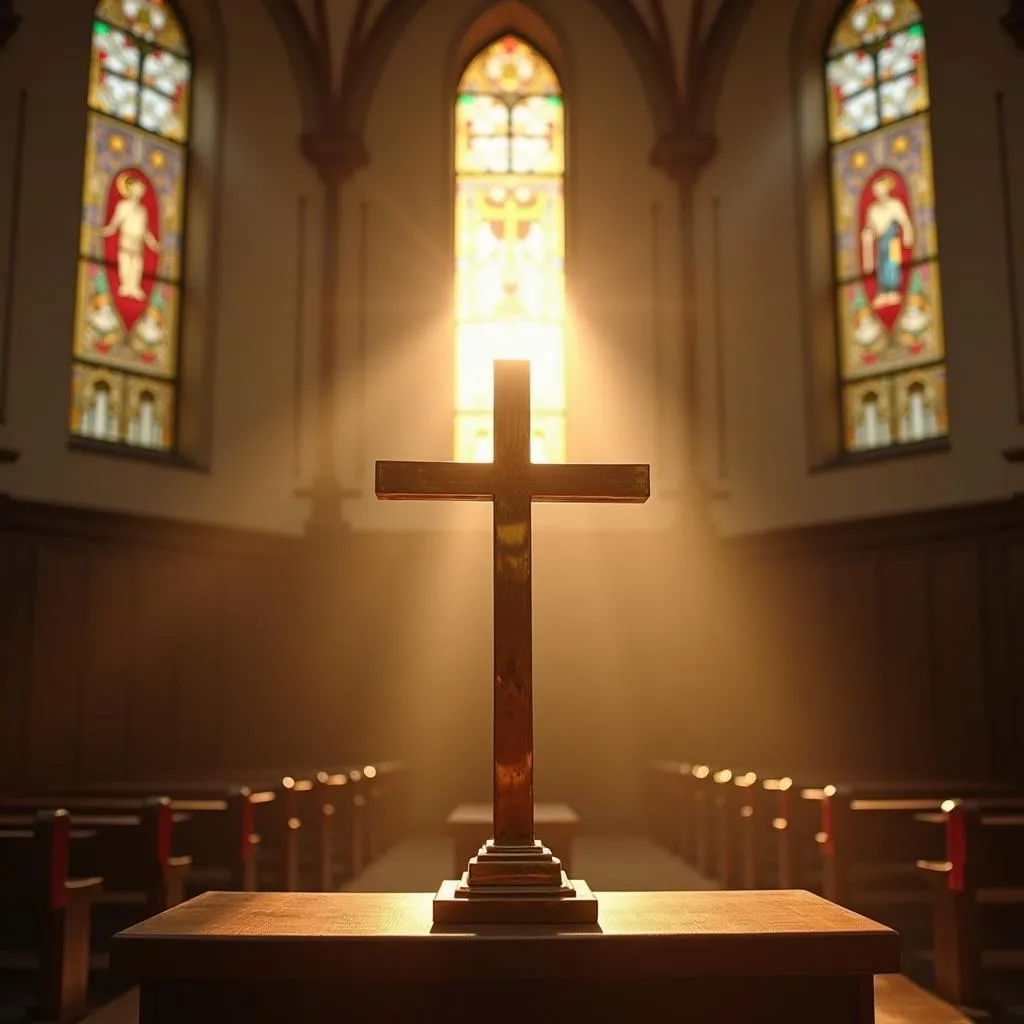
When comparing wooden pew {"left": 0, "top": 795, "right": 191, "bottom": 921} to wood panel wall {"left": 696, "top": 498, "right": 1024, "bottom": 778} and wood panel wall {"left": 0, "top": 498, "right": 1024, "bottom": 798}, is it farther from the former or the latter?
wood panel wall {"left": 696, "top": 498, "right": 1024, "bottom": 778}

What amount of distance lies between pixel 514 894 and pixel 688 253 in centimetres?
1009

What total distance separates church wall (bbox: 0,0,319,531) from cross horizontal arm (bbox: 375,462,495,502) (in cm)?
716

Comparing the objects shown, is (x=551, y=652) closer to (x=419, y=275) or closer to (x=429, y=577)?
(x=429, y=577)

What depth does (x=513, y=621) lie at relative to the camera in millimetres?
3297

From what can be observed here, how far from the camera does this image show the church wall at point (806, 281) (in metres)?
10.2

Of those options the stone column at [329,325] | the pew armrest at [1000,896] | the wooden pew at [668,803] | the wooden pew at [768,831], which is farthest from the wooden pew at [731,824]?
the stone column at [329,325]

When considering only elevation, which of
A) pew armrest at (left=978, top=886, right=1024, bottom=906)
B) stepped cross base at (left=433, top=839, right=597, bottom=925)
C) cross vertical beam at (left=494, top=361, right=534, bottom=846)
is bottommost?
pew armrest at (left=978, top=886, right=1024, bottom=906)

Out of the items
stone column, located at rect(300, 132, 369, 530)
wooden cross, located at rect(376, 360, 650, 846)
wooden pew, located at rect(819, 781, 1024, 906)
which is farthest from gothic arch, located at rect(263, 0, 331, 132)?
wooden cross, located at rect(376, 360, 650, 846)

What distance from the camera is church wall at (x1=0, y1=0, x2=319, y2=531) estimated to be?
10008mm

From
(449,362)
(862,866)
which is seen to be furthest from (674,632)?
(862,866)

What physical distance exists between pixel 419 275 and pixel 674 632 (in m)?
4.19

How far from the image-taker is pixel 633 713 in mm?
11820

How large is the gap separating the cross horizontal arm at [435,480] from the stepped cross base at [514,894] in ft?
3.05

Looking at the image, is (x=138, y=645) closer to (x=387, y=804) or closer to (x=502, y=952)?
(x=387, y=804)
